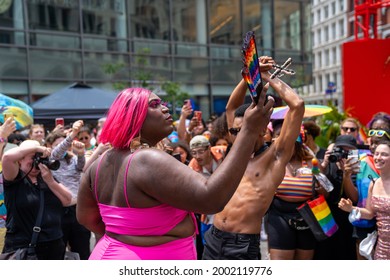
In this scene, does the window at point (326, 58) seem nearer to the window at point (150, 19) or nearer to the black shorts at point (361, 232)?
the window at point (150, 19)

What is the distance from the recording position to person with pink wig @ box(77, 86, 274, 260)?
1.80 m

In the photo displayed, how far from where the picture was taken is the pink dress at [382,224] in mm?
3744

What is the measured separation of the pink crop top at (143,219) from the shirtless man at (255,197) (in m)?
1.28

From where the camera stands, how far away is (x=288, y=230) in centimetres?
414

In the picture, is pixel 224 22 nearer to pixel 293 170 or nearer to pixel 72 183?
pixel 72 183

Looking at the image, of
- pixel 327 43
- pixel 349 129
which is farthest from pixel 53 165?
pixel 327 43

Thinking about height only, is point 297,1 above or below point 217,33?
above

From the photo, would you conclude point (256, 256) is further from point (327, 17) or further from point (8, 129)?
point (327, 17)

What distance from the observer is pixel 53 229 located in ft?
12.5

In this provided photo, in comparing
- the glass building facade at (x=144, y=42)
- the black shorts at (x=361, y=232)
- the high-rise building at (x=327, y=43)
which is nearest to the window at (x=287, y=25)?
the glass building facade at (x=144, y=42)

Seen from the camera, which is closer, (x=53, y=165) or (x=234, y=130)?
(x=234, y=130)

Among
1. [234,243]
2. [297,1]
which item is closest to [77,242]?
[234,243]

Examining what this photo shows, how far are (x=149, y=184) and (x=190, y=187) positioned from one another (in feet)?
0.61
